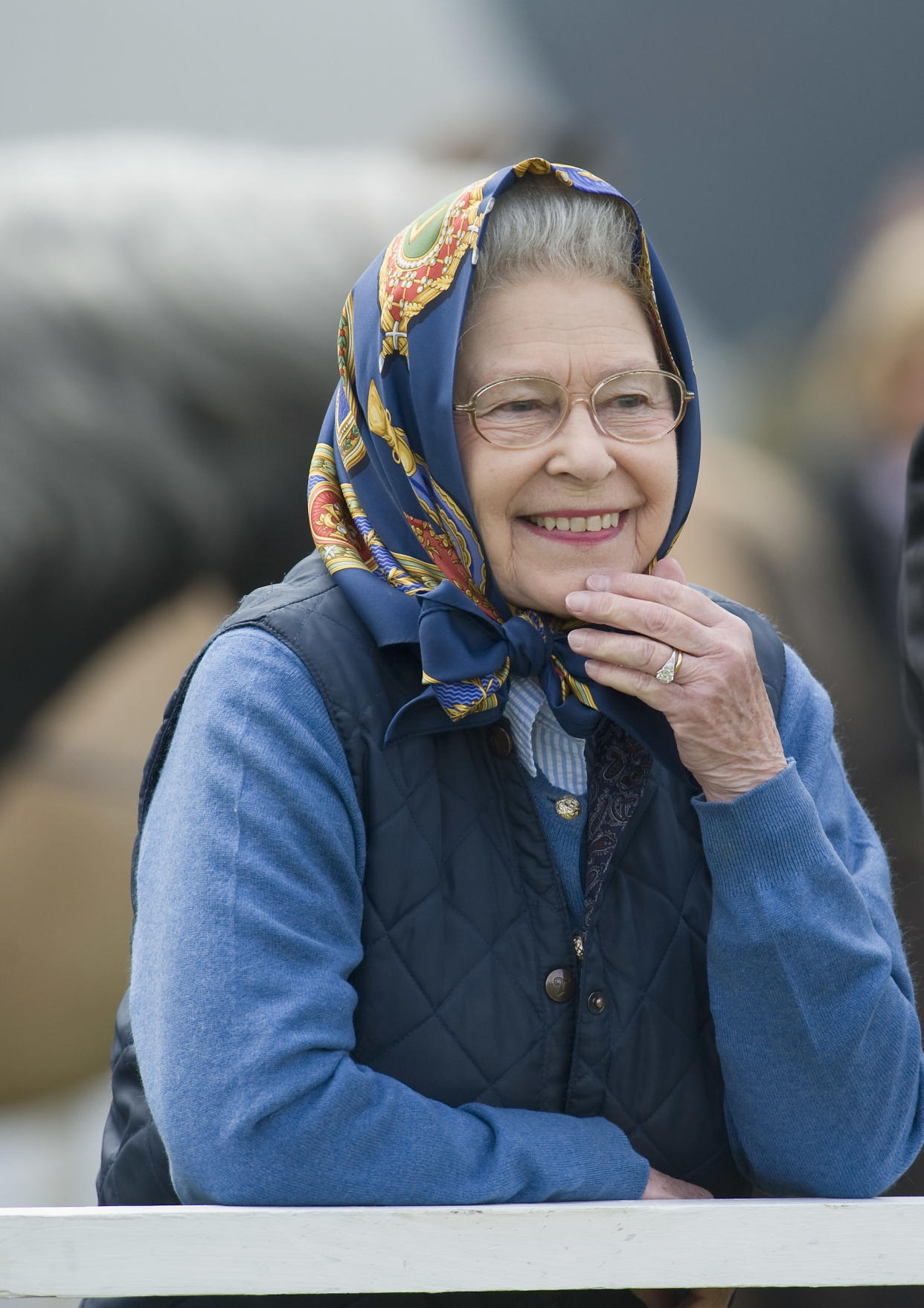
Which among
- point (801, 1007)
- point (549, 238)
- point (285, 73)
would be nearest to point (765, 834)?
point (801, 1007)

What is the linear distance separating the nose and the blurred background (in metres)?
1.38

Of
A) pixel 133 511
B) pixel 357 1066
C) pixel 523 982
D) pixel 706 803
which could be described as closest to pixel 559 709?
pixel 706 803

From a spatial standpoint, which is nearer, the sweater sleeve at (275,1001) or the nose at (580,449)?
the sweater sleeve at (275,1001)

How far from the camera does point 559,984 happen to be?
1.44 metres

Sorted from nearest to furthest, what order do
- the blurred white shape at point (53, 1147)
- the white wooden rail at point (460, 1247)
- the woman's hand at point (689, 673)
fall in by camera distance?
the white wooden rail at point (460, 1247), the woman's hand at point (689, 673), the blurred white shape at point (53, 1147)

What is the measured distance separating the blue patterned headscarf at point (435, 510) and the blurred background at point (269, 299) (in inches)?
46.1

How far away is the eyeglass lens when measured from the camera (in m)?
1.46

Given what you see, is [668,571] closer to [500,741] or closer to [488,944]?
[500,741]

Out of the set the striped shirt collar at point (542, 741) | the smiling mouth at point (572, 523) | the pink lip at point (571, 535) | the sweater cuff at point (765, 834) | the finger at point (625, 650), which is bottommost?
the sweater cuff at point (765, 834)

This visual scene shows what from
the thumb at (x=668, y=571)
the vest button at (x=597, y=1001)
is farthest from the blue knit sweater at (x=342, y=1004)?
the thumb at (x=668, y=571)

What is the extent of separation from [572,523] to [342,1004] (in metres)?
0.59

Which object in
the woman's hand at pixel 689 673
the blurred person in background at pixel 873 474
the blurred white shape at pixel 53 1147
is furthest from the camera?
the blurred person in background at pixel 873 474

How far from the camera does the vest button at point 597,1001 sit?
4.74ft

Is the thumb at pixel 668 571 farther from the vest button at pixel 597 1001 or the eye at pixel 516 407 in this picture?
the vest button at pixel 597 1001
